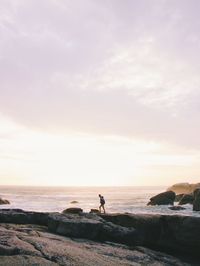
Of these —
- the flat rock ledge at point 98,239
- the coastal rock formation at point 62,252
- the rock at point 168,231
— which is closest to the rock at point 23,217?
the flat rock ledge at point 98,239

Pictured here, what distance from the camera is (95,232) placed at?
15086 millimetres

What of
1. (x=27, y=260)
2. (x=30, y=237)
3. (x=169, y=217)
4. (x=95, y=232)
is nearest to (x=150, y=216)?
(x=169, y=217)

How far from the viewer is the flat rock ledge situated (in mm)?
11780

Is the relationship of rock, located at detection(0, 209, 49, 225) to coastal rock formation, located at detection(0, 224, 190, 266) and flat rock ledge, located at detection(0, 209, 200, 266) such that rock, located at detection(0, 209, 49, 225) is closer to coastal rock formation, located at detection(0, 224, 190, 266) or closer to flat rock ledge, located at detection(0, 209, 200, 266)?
flat rock ledge, located at detection(0, 209, 200, 266)

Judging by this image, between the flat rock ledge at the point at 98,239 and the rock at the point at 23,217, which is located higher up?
the rock at the point at 23,217

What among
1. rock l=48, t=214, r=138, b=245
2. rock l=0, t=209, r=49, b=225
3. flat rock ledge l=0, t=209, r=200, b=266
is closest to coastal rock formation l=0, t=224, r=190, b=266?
flat rock ledge l=0, t=209, r=200, b=266

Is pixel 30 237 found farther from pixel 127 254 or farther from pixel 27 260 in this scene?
pixel 127 254

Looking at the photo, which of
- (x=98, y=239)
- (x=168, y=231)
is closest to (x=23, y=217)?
(x=98, y=239)

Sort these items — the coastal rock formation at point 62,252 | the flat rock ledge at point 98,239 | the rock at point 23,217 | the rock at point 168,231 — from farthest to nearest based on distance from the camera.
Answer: the rock at point 23,217 → the rock at point 168,231 → the flat rock ledge at point 98,239 → the coastal rock formation at point 62,252

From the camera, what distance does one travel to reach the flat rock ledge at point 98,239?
11780mm

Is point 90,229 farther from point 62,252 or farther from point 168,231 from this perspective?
point 168,231

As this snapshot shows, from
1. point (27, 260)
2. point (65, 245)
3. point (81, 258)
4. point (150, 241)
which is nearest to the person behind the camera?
point (27, 260)

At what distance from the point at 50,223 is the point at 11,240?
339 centimetres

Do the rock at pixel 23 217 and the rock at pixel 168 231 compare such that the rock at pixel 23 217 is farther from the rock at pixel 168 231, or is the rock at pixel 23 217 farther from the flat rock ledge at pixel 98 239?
the rock at pixel 168 231
